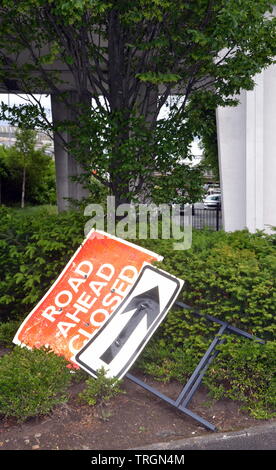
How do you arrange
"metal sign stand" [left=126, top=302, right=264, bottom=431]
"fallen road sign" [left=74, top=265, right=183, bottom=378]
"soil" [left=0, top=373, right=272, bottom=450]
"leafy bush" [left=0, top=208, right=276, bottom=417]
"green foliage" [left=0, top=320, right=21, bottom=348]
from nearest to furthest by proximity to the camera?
"soil" [left=0, top=373, right=272, bottom=450] < "metal sign stand" [left=126, top=302, right=264, bottom=431] < "leafy bush" [left=0, top=208, right=276, bottom=417] < "fallen road sign" [left=74, top=265, right=183, bottom=378] < "green foliage" [left=0, top=320, right=21, bottom=348]

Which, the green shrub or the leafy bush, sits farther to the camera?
the green shrub

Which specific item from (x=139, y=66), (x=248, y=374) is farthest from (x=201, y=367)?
(x=139, y=66)

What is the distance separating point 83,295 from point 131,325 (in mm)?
757

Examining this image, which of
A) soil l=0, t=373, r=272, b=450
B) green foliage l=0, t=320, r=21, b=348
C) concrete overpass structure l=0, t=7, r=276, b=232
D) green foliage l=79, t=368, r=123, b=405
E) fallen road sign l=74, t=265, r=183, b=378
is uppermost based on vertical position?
concrete overpass structure l=0, t=7, r=276, b=232

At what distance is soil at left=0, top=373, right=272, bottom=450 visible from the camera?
11.8 feet

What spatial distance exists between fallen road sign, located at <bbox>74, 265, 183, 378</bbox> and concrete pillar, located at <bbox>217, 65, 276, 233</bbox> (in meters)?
6.06

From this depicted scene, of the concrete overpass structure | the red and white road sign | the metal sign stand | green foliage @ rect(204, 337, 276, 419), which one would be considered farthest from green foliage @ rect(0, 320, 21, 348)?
the concrete overpass structure

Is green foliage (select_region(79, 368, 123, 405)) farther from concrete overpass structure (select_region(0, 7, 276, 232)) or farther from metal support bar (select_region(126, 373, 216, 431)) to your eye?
concrete overpass structure (select_region(0, 7, 276, 232))

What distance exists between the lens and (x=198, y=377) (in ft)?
14.3

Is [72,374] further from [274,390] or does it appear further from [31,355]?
[274,390]

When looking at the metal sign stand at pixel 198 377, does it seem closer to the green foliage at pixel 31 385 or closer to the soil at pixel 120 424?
the soil at pixel 120 424

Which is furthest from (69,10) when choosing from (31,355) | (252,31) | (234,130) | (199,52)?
(234,130)

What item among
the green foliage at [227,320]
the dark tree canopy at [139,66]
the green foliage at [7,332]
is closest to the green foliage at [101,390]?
the green foliage at [227,320]

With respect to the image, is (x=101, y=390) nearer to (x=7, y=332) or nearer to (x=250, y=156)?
(x=7, y=332)
